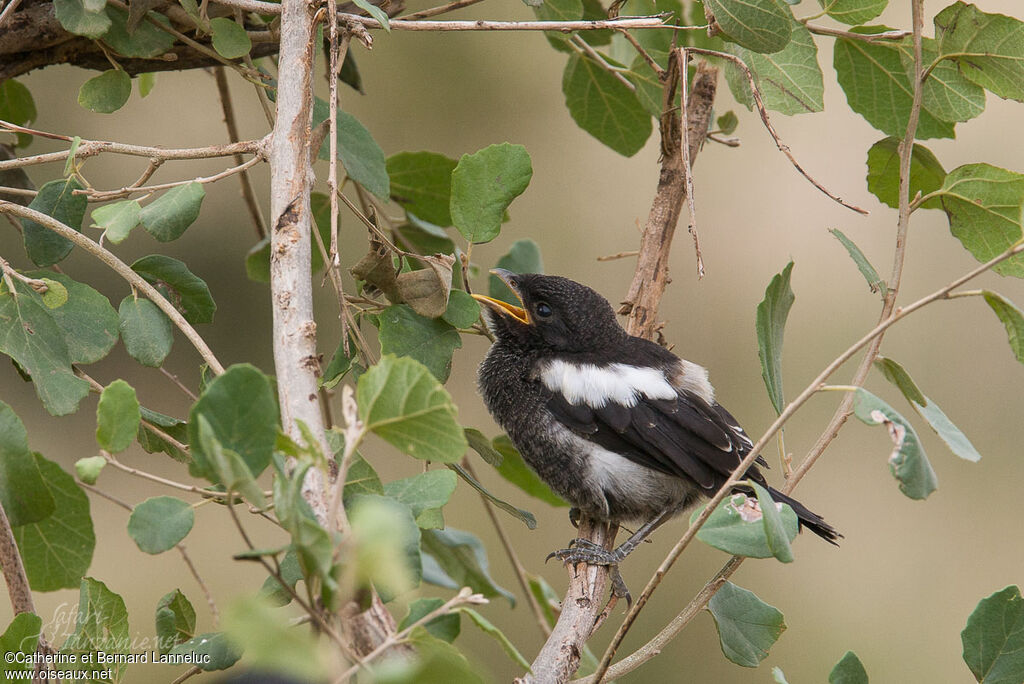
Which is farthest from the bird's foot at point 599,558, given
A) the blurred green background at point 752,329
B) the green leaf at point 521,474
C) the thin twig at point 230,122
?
the blurred green background at point 752,329

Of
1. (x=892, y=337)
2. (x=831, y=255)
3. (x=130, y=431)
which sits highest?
(x=831, y=255)

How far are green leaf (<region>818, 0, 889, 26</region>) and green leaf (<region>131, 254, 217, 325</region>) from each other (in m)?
1.23

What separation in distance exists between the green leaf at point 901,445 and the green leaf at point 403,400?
0.51 meters

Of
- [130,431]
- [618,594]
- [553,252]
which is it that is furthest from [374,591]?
[553,252]

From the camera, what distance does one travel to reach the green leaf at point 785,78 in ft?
5.45

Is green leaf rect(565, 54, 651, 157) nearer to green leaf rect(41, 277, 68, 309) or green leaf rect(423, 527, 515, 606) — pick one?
green leaf rect(423, 527, 515, 606)

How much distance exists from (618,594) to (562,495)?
1.27ft

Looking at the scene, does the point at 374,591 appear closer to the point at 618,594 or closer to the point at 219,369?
the point at 219,369

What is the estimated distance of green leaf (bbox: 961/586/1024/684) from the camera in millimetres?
1263

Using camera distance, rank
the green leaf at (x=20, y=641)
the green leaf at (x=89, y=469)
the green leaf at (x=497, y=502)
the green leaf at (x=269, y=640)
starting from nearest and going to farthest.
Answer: the green leaf at (x=269, y=640) → the green leaf at (x=89, y=469) → the green leaf at (x=20, y=641) → the green leaf at (x=497, y=502)

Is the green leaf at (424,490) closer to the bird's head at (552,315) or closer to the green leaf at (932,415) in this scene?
the green leaf at (932,415)

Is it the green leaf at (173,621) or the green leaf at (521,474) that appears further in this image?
the green leaf at (521,474)

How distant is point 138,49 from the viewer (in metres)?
1.52

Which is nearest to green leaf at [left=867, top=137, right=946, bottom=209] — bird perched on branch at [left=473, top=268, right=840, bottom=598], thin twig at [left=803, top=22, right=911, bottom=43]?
thin twig at [left=803, top=22, right=911, bottom=43]
